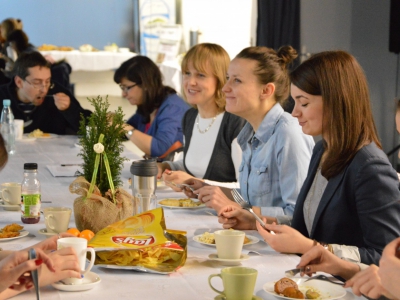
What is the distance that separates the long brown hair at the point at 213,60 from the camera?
3.12 m

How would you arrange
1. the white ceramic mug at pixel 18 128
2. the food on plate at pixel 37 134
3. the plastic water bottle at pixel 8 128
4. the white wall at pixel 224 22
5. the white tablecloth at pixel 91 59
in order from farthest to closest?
the white tablecloth at pixel 91 59 < the white wall at pixel 224 22 < the food on plate at pixel 37 134 < the white ceramic mug at pixel 18 128 < the plastic water bottle at pixel 8 128

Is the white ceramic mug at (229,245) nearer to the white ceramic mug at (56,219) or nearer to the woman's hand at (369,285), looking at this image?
the woman's hand at (369,285)

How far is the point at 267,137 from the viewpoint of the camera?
2.45 m

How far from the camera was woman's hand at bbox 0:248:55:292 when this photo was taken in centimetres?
132

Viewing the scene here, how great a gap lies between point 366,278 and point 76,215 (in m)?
0.88

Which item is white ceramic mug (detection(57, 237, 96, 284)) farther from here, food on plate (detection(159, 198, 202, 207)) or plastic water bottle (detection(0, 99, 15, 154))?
plastic water bottle (detection(0, 99, 15, 154))

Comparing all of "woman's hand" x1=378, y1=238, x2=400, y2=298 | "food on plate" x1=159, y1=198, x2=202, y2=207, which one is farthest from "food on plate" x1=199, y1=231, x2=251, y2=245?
"woman's hand" x1=378, y1=238, x2=400, y2=298

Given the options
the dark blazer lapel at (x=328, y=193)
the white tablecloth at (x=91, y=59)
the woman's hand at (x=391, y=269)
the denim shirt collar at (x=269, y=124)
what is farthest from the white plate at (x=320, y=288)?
the white tablecloth at (x=91, y=59)

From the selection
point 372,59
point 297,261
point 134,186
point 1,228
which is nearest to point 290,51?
point 134,186

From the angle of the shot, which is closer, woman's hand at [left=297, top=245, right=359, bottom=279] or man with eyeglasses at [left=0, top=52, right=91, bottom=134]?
woman's hand at [left=297, top=245, right=359, bottom=279]

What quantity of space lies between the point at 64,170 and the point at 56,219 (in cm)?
115

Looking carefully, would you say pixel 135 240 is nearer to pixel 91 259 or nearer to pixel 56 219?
pixel 91 259

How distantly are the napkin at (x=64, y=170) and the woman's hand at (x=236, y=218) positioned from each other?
1062 mm

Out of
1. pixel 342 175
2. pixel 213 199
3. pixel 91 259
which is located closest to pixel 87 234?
pixel 91 259
